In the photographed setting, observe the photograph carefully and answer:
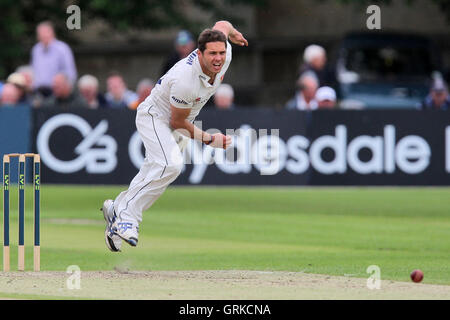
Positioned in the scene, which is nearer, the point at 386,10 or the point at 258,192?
the point at 258,192

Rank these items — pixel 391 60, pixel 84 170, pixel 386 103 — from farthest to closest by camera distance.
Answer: pixel 391 60 → pixel 386 103 → pixel 84 170

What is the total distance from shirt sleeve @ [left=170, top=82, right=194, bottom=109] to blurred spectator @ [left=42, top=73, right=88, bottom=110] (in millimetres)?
8945

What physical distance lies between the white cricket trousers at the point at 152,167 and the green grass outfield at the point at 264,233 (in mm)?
542

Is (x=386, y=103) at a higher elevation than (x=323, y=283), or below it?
higher

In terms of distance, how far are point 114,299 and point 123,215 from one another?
245cm

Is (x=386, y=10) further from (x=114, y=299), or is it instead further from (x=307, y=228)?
(x=114, y=299)

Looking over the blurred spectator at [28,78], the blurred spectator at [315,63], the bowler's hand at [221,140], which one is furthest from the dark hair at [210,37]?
the blurred spectator at [28,78]

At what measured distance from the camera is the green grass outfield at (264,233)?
35.9 feet

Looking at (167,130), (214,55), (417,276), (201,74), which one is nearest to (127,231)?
(167,130)

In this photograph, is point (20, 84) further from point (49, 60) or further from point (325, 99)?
point (325, 99)

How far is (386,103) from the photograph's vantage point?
20875 mm

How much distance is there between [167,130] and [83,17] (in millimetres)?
16469

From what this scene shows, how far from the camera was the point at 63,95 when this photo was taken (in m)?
19.2

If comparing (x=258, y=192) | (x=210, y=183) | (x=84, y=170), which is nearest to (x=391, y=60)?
(x=258, y=192)
